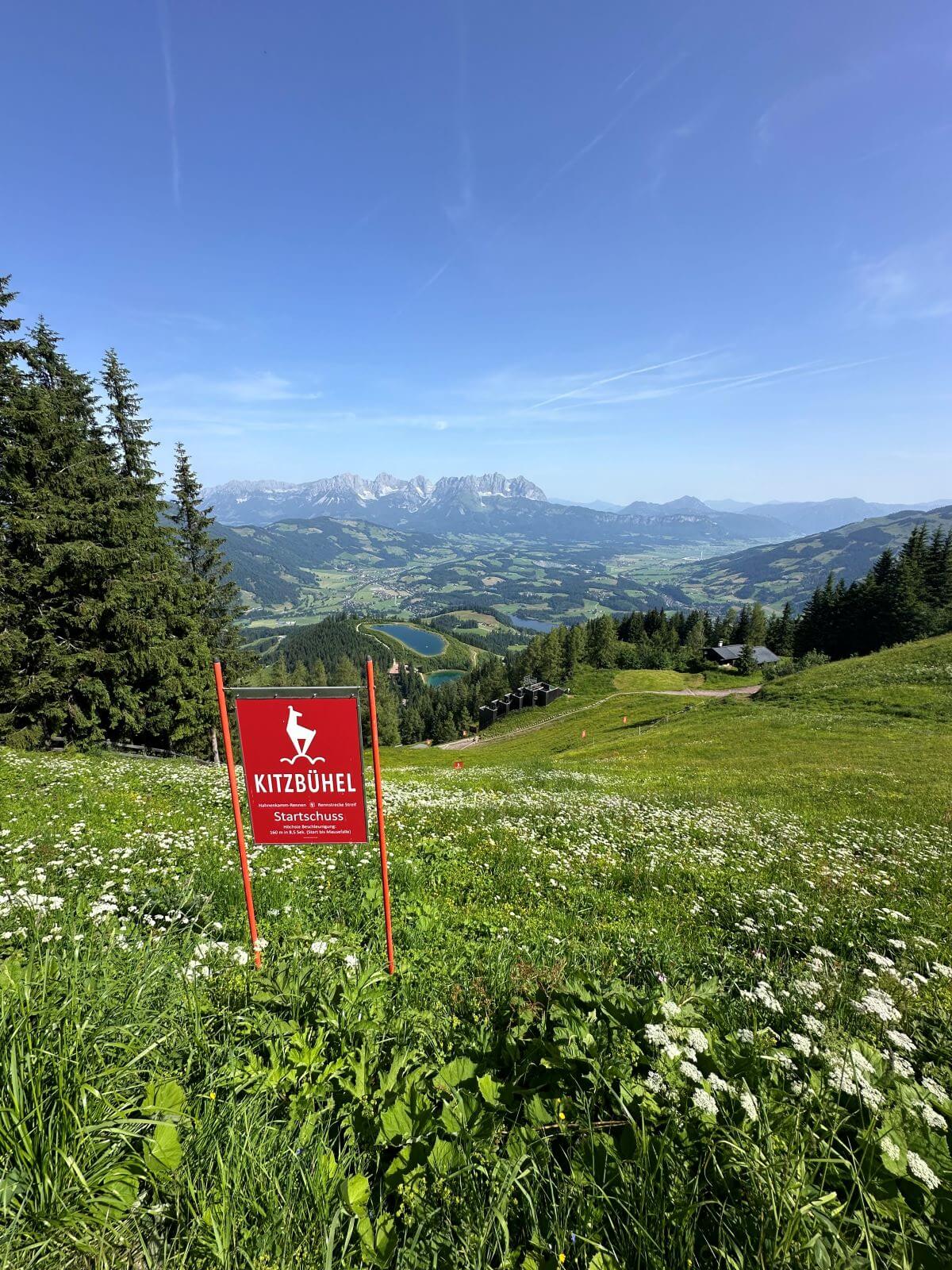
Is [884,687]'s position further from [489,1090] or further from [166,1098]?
[166,1098]

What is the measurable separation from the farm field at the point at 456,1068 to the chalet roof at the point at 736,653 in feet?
286

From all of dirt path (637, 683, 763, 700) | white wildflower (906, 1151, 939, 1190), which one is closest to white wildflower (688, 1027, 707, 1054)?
A: white wildflower (906, 1151, 939, 1190)

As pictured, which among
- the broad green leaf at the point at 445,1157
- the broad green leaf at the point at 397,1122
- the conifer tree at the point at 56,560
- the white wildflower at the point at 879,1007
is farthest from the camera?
the conifer tree at the point at 56,560

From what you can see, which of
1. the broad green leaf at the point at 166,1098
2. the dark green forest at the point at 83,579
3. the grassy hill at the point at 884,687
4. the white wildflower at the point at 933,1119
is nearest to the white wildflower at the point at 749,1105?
the white wildflower at the point at 933,1119

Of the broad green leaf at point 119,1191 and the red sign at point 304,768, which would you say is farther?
the red sign at point 304,768

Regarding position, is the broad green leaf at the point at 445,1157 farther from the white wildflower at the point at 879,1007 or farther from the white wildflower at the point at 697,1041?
the white wildflower at the point at 879,1007

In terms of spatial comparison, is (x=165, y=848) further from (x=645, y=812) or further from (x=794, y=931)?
(x=645, y=812)

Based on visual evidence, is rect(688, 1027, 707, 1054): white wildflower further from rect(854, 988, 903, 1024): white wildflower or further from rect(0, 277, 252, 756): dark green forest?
rect(0, 277, 252, 756): dark green forest

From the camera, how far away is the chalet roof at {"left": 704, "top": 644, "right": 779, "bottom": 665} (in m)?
85.4

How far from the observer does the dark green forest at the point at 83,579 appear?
21391 millimetres

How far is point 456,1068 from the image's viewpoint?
337 cm

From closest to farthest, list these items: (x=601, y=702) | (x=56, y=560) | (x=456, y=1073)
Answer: (x=456, y=1073), (x=56, y=560), (x=601, y=702)

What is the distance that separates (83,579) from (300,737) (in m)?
24.8

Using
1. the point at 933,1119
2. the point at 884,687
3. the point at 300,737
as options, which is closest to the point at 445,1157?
the point at 933,1119
